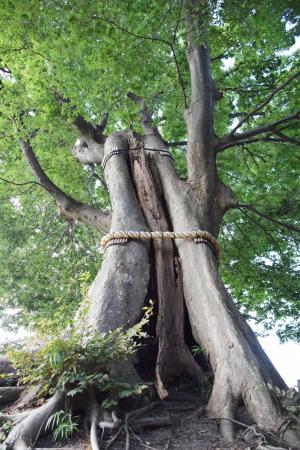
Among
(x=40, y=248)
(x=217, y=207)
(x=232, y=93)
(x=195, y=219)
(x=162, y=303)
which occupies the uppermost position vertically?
(x=232, y=93)

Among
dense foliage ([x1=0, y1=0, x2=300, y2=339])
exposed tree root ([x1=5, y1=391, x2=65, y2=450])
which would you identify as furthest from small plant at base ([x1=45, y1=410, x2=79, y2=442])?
dense foliage ([x1=0, y1=0, x2=300, y2=339])

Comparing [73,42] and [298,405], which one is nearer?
[298,405]

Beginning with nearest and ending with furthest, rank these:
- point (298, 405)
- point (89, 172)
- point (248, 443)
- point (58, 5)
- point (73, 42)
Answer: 1. point (248, 443)
2. point (298, 405)
3. point (58, 5)
4. point (73, 42)
5. point (89, 172)

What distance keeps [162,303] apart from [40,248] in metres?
5.43

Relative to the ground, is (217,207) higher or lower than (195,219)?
higher

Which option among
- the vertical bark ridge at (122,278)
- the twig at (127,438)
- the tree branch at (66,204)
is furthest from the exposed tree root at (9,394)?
the tree branch at (66,204)

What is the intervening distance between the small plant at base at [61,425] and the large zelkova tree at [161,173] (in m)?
0.08

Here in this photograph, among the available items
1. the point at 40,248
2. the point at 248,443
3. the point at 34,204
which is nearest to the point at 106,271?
the point at 248,443

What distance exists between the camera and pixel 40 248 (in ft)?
27.6

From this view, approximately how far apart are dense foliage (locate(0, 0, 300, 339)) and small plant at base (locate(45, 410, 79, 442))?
4.30ft

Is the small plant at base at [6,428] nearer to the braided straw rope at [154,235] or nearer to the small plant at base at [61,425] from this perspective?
the small plant at base at [61,425]

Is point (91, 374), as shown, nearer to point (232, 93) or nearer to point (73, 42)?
point (73, 42)

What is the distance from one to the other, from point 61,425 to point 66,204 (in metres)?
4.04

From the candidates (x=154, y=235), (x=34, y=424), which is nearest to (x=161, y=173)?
(x=154, y=235)
